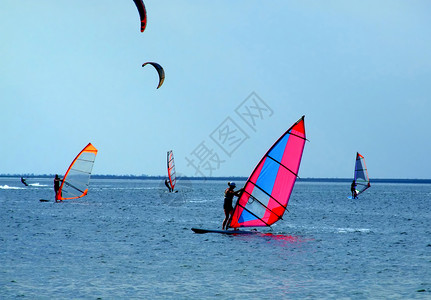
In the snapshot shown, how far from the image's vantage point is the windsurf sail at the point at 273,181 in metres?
23.8

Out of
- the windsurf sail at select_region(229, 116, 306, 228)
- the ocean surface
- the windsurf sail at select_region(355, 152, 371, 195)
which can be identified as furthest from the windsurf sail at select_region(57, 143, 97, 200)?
the windsurf sail at select_region(355, 152, 371, 195)

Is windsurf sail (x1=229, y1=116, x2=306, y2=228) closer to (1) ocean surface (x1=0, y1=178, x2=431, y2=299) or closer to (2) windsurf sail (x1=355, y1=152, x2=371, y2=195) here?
(1) ocean surface (x1=0, y1=178, x2=431, y2=299)

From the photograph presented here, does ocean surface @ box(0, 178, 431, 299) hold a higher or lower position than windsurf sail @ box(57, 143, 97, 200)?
lower

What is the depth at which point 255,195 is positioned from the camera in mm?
24594

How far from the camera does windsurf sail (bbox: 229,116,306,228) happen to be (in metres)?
23.8

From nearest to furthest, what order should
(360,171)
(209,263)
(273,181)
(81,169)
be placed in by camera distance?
1. (209,263)
2. (273,181)
3. (81,169)
4. (360,171)

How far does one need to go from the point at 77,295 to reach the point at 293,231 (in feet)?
55.5

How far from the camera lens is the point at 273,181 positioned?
960 inches

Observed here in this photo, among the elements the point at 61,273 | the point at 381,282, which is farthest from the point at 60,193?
the point at 381,282

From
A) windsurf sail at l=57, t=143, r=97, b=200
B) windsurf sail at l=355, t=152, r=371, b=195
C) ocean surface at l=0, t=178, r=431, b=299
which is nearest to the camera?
ocean surface at l=0, t=178, r=431, b=299

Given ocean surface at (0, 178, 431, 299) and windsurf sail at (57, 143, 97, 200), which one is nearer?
ocean surface at (0, 178, 431, 299)

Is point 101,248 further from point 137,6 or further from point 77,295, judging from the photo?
point 137,6

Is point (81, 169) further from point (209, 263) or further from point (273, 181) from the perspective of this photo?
point (209, 263)

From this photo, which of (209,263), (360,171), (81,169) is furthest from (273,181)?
Result: (360,171)
